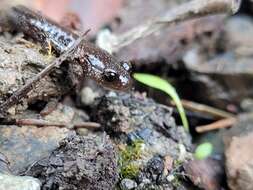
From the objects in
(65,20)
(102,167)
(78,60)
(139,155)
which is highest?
(65,20)

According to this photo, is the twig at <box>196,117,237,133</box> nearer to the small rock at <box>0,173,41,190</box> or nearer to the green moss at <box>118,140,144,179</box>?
the green moss at <box>118,140,144,179</box>

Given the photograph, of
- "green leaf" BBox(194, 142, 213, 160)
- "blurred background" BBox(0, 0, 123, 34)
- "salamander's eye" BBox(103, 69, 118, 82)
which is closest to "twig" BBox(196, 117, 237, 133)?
"green leaf" BBox(194, 142, 213, 160)

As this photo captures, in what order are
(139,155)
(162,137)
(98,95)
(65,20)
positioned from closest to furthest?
(139,155), (162,137), (98,95), (65,20)

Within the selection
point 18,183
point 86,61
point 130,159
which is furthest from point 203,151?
point 18,183

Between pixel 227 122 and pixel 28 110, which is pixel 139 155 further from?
pixel 227 122

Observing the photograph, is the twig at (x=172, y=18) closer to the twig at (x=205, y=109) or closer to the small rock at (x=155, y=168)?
the twig at (x=205, y=109)

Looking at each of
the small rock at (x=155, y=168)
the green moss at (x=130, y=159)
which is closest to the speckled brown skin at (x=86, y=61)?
the green moss at (x=130, y=159)

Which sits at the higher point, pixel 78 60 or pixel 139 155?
pixel 78 60

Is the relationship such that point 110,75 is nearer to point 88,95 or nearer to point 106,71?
point 106,71

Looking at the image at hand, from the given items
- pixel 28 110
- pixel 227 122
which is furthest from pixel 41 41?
pixel 227 122
